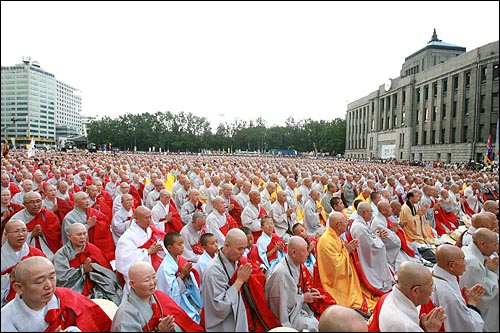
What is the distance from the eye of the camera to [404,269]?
3281 mm

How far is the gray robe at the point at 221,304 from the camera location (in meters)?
3.73

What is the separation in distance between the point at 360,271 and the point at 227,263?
285cm

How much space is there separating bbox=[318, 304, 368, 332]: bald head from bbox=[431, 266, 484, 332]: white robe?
145cm

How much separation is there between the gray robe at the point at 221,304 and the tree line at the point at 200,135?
71486 millimetres

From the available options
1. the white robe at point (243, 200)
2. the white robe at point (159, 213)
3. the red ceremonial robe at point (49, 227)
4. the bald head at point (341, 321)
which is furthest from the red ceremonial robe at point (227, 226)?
the bald head at point (341, 321)

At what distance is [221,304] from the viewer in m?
3.71

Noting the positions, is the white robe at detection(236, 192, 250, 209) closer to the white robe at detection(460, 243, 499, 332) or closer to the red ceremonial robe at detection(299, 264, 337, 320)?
the red ceremonial robe at detection(299, 264, 337, 320)

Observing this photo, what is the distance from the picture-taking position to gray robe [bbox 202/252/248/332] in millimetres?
3732

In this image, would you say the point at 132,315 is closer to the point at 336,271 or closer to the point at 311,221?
the point at 336,271

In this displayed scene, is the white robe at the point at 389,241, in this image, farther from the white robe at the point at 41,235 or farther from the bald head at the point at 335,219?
the white robe at the point at 41,235

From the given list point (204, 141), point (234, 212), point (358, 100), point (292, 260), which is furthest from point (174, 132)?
point (292, 260)

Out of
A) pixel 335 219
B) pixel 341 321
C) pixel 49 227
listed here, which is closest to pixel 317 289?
pixel 335 219

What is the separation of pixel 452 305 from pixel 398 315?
75 centimetres

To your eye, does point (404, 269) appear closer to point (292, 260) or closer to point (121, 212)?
point (292, 260)
